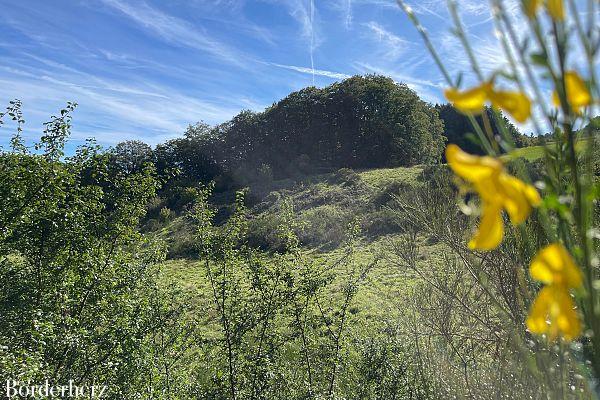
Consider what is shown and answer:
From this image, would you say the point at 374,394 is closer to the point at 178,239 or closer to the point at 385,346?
the point at 385,346

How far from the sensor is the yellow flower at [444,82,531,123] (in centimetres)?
33

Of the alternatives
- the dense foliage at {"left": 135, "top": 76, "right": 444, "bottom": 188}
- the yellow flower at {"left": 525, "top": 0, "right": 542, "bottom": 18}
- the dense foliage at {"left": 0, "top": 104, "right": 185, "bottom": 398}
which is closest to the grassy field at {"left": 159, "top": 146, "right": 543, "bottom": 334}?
the dense foliage at {"left": 0, "top": 104, "right": 185, "bottom": 398}

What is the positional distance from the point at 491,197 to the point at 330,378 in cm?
634

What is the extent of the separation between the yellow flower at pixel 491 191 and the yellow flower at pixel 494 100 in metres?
0.05

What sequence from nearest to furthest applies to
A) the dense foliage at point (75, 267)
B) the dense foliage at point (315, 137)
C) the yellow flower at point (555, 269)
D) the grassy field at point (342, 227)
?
the yellow flower at point (555, 269), the dense foliage at point (75, 267), the grassy field at point (342, 227), the dense foliage at point (315, 137)

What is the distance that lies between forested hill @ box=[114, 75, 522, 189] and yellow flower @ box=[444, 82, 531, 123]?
86.6ft

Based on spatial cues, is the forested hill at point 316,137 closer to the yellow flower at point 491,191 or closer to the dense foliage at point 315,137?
the dense foliage at point 315,137

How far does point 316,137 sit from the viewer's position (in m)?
29.8

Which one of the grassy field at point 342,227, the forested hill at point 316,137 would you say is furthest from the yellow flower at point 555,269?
the forested hill at point 316,137

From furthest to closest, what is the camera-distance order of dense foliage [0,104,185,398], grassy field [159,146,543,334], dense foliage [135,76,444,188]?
1. dense foliage [135,76,444,188]
2. grassy field [159,146,543,334]
3. dense foliage [0,104,185,398]

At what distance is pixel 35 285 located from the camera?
212 inches

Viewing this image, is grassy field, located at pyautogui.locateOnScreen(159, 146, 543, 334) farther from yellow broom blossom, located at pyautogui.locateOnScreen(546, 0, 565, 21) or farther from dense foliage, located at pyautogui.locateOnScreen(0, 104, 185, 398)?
yellow broom blossom, located at pyautogui.locateOnScreen(546, 0, 565, 21)

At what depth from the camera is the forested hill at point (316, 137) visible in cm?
2683

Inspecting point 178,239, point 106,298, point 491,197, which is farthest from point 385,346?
point 178,239
